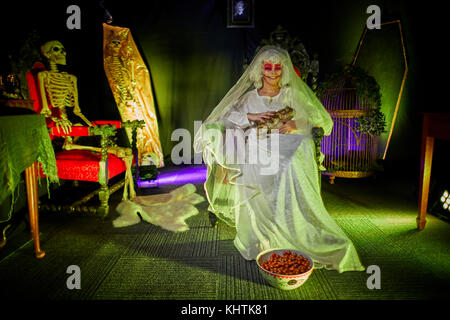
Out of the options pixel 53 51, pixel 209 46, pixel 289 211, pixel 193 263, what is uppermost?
pixel 209 46

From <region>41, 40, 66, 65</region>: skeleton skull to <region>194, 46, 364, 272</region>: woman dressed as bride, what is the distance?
79.1 inches

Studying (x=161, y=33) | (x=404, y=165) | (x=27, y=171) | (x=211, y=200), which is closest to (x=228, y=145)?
(x=211, y=200)

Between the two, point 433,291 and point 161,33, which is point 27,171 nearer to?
point 433,291

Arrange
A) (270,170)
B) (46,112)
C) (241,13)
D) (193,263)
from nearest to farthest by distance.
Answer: (193,263), (270,170), (46,112), (241,13)

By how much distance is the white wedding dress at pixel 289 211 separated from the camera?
2.59 m

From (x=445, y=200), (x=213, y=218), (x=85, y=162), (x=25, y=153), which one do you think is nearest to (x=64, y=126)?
(x=85, y=162)

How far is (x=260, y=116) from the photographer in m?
3.32

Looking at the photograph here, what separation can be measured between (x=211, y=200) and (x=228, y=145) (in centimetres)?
60

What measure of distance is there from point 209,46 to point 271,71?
3.38 metres

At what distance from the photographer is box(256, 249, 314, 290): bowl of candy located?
2125 mm

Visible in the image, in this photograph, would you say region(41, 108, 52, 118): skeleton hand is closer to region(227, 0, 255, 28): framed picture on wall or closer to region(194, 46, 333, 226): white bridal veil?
region(194, 46, 333, 226): white bridal veil

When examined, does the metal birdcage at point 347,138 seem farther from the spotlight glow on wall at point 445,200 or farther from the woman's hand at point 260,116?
the woman's hand at point 260,116

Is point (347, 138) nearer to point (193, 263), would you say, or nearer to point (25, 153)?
point (193, 263)

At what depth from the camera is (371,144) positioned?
5.17m
